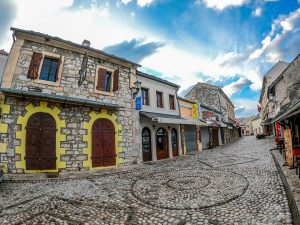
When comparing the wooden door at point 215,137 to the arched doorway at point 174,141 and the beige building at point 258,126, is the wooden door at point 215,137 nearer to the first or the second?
the arched doorway at point 174,141

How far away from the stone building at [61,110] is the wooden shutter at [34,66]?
0.13ft

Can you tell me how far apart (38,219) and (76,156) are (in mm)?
5174

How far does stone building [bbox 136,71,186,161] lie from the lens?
12.6 metres

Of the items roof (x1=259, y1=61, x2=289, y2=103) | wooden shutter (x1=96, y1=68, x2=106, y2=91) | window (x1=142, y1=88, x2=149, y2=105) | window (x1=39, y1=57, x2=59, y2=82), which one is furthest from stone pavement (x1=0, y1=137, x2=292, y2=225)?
roof (x1=259, y1=61, x2=289, y2=103)

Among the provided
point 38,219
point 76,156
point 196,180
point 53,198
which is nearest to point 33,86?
point 76,156

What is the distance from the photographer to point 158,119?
37.2 feet

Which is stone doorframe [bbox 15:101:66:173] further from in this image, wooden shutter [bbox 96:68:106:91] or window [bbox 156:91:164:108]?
window [bbox 156:91:164:108]

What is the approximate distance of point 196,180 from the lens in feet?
21.2

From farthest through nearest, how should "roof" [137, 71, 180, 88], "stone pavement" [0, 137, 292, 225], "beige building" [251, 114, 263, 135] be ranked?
"beige building" [251, 114, 263, 135], "roof" [137, 71, 180, 88], "stone pavement" [0, 137, 292, 225]

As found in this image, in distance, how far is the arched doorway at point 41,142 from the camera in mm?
7746

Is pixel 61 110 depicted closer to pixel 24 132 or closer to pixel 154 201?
pixel 24 132

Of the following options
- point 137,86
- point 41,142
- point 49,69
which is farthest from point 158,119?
point 49,69

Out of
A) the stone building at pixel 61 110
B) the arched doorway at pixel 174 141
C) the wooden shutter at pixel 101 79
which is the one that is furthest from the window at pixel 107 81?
the arched doorway at pixel 174 141

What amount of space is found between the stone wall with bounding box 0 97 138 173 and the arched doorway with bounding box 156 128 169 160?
300 centimetres
